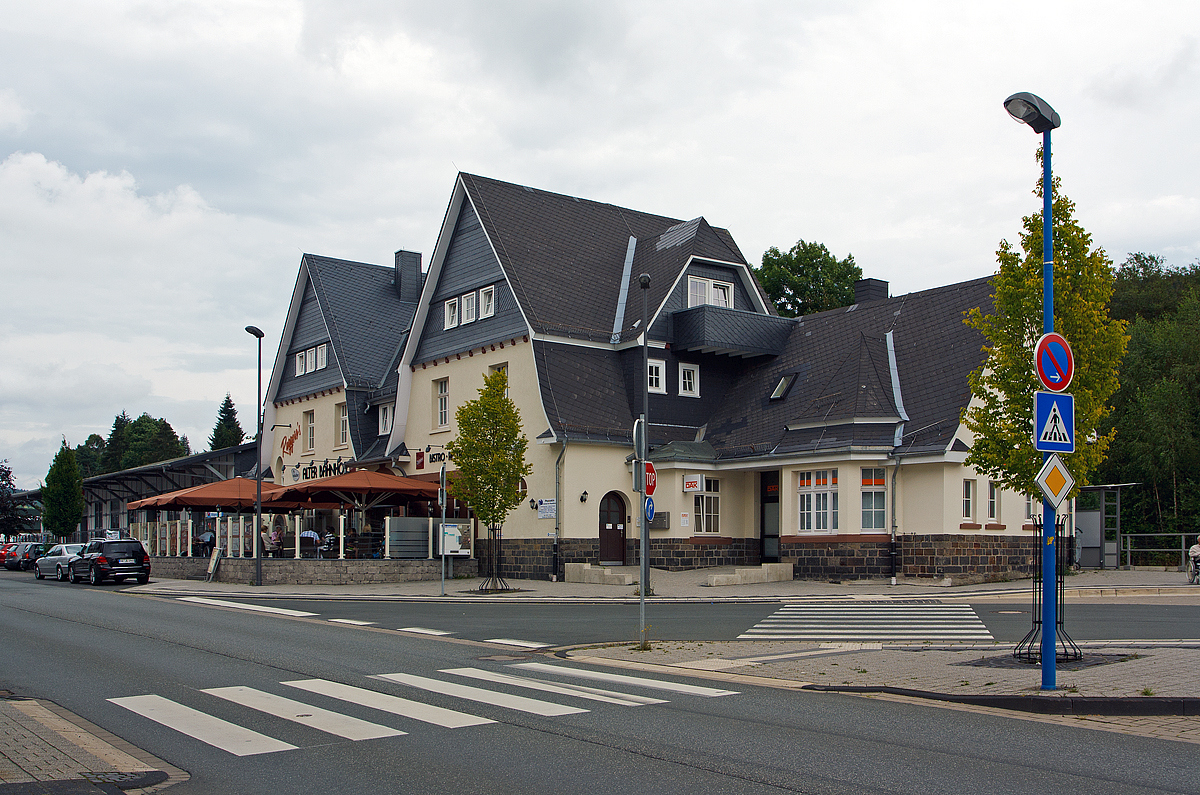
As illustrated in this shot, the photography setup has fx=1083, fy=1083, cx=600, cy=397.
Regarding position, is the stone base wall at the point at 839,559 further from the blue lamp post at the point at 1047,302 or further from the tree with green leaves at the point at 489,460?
the blue lamp post at the point at 1047,302

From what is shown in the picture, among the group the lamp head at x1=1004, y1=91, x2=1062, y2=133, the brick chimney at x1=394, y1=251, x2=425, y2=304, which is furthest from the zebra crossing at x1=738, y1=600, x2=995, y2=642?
the brick chimney at x1=394, y1=251, x2=425, y2=304

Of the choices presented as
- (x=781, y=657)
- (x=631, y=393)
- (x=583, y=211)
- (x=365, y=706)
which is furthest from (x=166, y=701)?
(x=583, y=211)

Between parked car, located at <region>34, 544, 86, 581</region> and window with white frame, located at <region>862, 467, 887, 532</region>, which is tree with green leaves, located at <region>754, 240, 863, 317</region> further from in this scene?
parked car, located at <region>34, 544, 86, 581</region>

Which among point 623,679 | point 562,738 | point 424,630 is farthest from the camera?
point 424,630

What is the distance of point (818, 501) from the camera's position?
2973 centimetres

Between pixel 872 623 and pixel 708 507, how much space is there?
14774mm

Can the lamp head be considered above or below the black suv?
above

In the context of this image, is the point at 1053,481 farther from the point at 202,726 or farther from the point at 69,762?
the point at 69,762

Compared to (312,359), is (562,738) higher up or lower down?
lower down

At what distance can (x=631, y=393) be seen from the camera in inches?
1372

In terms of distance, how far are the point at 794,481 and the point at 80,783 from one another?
25007mm

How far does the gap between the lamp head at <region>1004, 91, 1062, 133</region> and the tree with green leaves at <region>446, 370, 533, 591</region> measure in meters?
19.1

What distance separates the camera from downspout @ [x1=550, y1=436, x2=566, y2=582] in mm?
32000

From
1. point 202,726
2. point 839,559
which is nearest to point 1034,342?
point 202,726
